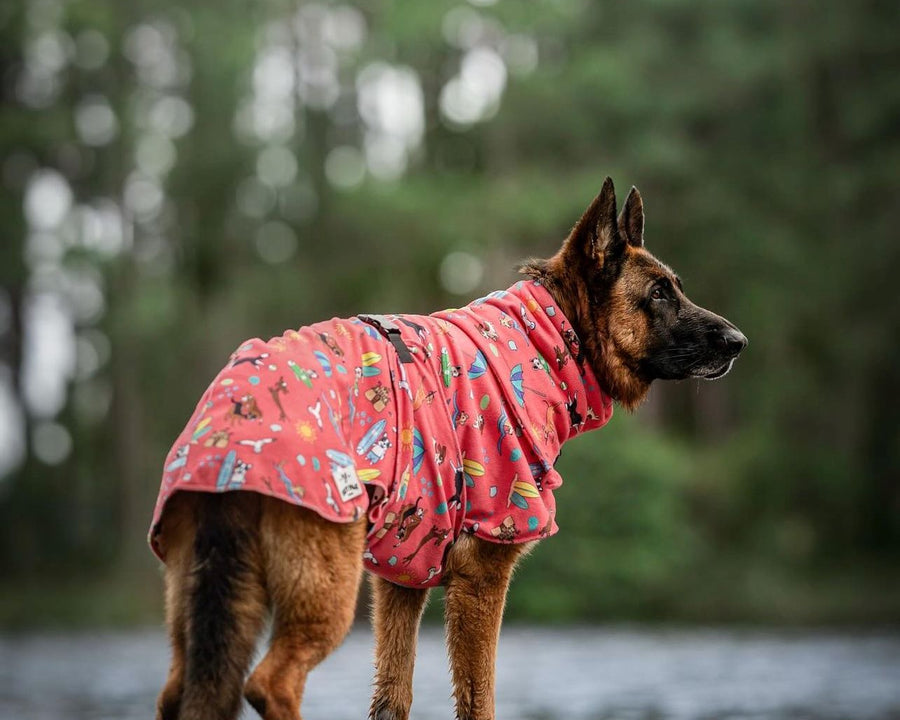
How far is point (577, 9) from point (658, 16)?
17.2ft

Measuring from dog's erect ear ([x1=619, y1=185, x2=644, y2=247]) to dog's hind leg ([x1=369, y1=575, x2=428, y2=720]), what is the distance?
6.62ft

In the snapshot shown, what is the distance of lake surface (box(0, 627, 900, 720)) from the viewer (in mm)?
9062

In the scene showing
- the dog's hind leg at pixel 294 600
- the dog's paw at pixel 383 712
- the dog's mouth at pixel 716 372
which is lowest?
the dog's paw at pixel 383 712

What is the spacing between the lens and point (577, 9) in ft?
89.5

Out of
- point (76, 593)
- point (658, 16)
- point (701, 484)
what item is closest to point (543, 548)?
point (701, 484)

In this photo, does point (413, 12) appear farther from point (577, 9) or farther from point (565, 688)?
point (565, 688)

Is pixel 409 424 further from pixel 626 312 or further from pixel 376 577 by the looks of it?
pixel 626 312

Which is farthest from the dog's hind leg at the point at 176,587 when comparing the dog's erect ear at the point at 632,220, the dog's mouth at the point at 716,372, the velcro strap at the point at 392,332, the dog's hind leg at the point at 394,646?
the dog's mouth at the point at 716,372

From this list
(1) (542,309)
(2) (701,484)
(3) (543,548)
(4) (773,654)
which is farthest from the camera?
(2) (701,484)

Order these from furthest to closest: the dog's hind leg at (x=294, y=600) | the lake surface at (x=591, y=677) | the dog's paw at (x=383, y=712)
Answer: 1. the lake surface at (x=591, y=677)
2. the dog's paw at (x=383, y=712)
3. the dog's hind leg at (x=294, y=600)

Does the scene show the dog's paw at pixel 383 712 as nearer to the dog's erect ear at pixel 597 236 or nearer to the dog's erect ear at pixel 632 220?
the dog's erect ear at pixel 597 236

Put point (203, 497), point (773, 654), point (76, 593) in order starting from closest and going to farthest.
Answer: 1. point (203, 497)
2. point (773, 654)
3. point (76, 593)

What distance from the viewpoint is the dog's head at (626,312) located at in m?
5.80

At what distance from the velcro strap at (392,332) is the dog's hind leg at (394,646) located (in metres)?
1.20
